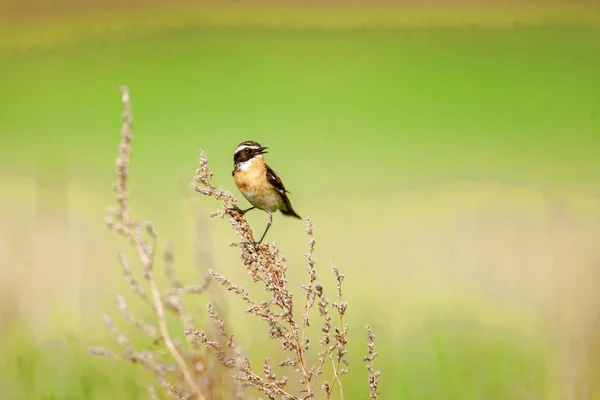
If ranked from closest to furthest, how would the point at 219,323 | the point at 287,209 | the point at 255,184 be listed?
the point at 219,323, the point at 255,184, the point at 287,209

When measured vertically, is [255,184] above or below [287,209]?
below

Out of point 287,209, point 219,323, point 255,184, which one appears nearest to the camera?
point 219,323

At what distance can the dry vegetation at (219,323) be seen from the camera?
249cm

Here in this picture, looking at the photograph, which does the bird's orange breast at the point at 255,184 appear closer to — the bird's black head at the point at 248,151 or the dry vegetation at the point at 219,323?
the bird's black head at the point at 248,151

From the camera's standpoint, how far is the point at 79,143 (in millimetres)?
23109

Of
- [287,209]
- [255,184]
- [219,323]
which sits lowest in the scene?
[219,323]

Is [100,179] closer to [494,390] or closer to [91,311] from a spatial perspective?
[91,311]

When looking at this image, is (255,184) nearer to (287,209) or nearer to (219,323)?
(287,209)

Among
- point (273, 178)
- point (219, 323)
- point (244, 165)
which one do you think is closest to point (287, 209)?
point (273, 178)

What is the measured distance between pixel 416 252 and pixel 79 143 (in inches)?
576

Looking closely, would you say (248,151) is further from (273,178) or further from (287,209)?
(287,209)

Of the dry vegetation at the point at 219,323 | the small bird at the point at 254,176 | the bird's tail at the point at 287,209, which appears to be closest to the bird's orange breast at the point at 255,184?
the small bird at the point at 254,176

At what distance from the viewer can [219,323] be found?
2.90m

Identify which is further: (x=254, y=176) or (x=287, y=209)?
(x=287, y=209)
